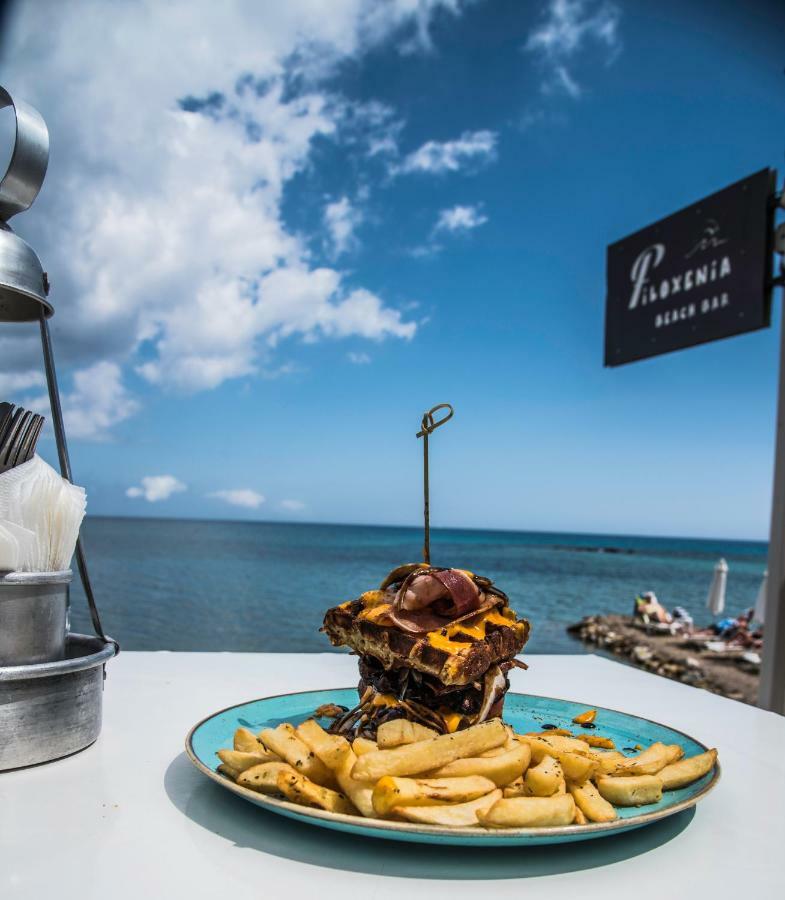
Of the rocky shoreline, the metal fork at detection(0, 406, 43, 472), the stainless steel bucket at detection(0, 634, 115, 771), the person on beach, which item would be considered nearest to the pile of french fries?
the stainless steel bucket at detection(0, 634, 115, 771)

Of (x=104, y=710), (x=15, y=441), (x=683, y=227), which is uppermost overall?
(x=683, y=227)

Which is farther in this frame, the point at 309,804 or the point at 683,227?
the point at 683,227

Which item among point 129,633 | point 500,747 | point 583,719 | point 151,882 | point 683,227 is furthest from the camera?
point 129,633

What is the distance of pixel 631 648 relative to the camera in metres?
19.4

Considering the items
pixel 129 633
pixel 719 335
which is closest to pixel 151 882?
pixel 719 335

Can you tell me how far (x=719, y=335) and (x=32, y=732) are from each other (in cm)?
272

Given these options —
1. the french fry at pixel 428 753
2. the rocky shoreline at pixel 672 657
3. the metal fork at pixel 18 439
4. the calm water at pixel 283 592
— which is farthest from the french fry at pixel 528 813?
the calm water at pixel 283 592

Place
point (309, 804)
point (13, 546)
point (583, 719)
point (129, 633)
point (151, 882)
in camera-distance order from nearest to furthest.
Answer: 1. point (151, 882)
2. point (309, 804)
3. point (13, 546)
4. point (583, 719)
5. point (129, 633)

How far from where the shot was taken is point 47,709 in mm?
1389

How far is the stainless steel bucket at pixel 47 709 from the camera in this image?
1.34 m

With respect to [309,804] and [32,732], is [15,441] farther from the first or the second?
[309,804]

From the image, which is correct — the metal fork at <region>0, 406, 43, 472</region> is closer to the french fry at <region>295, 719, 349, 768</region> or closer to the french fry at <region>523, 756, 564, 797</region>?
the french fry at <region>295, 719, 349, 768</region>

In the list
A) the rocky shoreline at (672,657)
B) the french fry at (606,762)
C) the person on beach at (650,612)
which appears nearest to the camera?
the french fry at (606,762)

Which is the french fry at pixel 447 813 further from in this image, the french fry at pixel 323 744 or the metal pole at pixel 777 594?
the metal pole at pixel 777 594
